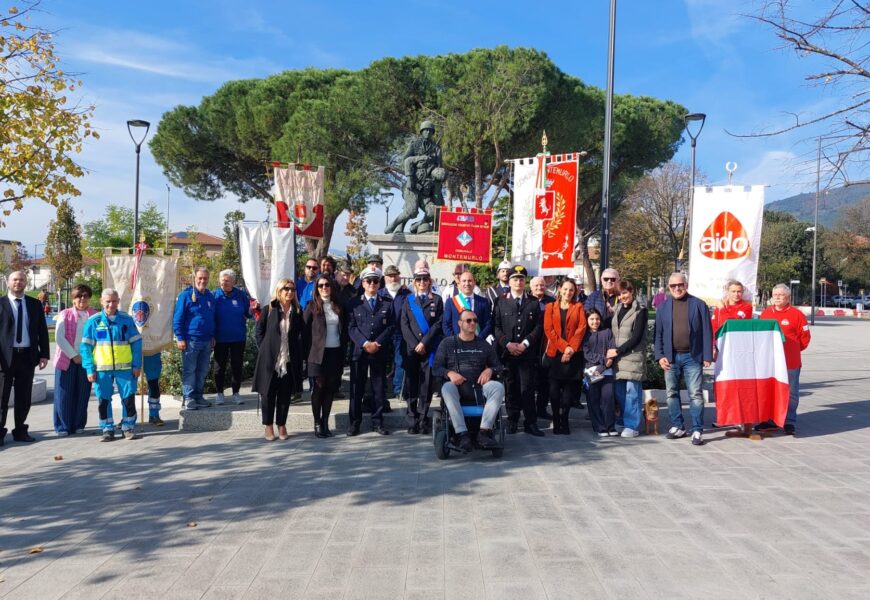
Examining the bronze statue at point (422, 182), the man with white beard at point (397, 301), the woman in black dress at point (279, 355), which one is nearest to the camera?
the woman in black dress at point (279, 355)

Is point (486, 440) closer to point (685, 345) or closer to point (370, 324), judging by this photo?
point (370, 324)

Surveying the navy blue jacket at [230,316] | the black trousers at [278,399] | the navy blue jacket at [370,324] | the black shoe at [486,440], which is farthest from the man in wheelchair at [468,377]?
the navy blue jacket at [230,316]

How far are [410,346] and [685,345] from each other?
119 inches

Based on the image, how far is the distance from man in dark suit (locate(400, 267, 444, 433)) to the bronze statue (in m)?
4.54

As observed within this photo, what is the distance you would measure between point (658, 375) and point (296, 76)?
2408cm

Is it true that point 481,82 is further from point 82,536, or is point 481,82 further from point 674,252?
point 82,536

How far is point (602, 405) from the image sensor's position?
7578 mm

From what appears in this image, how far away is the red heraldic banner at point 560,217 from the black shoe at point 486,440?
4.09 metres

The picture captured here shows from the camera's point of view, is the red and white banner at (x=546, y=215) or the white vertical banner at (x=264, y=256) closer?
the white vertical banner at (x=264, y=256)

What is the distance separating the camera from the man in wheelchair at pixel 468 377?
627 centimetres

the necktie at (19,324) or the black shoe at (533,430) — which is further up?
the necktie at (19,324)

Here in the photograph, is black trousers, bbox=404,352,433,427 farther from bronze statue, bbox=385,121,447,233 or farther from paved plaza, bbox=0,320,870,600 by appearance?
bronze statue, bbox=385,121,447,233

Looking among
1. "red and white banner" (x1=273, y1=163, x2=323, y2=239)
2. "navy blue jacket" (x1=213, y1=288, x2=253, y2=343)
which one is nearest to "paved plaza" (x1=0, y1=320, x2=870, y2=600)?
"navy blue jacket" (x1=213, y1=288, x2=253, y2=343)

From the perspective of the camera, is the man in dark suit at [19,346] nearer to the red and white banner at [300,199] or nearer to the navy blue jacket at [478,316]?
the red and white banner at [300,199]
